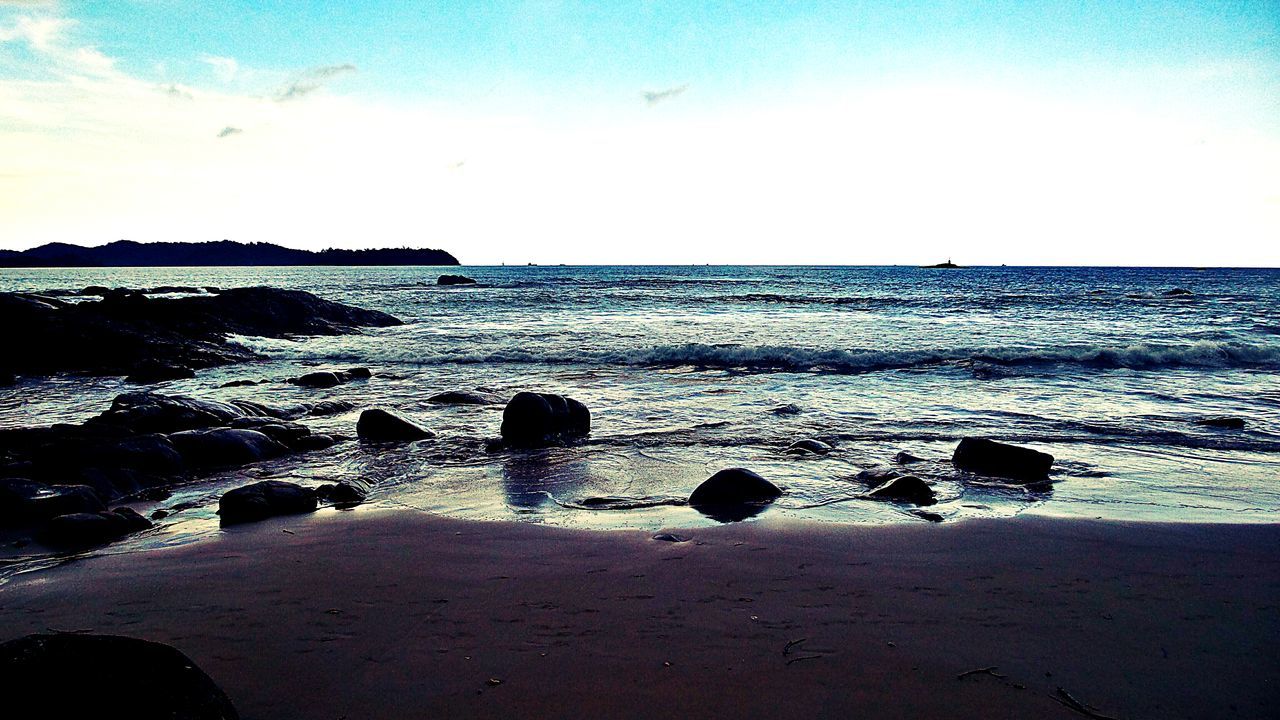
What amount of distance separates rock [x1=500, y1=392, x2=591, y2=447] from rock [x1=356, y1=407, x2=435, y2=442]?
1.05 meters

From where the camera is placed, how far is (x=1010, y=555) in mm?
4594

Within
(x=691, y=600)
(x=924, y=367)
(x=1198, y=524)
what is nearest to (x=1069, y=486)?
(x=1198, y=524)

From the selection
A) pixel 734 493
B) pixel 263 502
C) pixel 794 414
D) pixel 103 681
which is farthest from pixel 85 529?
pixel 794 414

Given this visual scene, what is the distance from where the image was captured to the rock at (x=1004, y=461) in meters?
6.68

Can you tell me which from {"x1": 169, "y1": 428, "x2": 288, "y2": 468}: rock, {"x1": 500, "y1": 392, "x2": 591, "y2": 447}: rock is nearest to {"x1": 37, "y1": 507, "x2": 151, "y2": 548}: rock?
{"x1": 169, "y1": 428, "x2": 288, "y2": 468}: rock

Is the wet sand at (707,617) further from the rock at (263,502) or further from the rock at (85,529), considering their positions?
the rock at (85,529)

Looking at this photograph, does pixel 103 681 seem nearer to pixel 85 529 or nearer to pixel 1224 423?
pixel 85 529

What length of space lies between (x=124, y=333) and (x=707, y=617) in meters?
18.6

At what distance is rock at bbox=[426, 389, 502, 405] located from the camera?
11.3 metres

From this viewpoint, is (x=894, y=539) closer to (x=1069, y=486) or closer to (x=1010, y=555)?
(x=1010, y=555)

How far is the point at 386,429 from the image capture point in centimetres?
863

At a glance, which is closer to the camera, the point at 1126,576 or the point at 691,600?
the point at 691,600

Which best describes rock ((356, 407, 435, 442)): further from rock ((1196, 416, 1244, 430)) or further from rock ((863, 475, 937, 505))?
rock ((1196, 416, 1244, 430))

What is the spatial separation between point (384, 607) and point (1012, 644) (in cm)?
312
